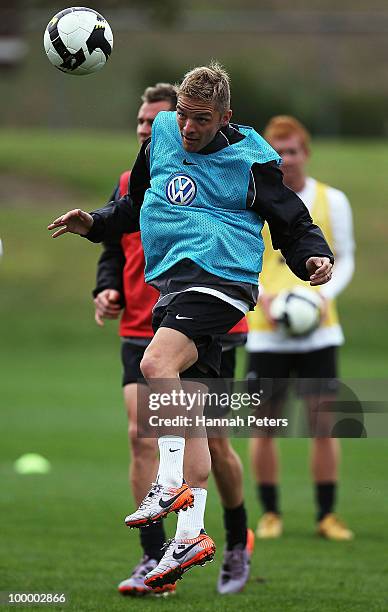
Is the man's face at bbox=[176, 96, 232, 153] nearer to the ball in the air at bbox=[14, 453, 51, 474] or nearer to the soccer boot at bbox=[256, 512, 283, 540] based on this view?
the soccer boot at bbox=[256, 512, 283, 540]

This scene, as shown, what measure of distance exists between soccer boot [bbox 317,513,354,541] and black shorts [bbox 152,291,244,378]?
10.6ft

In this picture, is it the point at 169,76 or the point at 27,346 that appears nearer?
the point at 27,346

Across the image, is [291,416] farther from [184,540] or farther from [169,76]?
[169,76]

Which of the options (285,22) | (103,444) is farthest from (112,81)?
(103,444)

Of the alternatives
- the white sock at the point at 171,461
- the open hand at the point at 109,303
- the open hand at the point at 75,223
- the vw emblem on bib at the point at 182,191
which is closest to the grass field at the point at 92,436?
the white sock at the point at 171,461

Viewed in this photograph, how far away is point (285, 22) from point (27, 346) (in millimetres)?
13725

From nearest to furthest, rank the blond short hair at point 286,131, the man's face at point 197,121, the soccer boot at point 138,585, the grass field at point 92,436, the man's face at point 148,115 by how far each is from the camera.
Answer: the man's face at point 197,121, the soccer boot at point 138,585, the man's face at point 148,115, the grass field at point 92,436, the blond short hair at point 286,131

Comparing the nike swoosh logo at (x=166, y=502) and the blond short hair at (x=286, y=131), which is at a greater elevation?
the blond short hair at (x=286, y=131)

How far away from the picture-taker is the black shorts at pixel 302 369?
8.89 metres

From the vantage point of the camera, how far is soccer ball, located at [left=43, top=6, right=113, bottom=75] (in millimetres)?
6336

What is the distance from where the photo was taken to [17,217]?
28844mm

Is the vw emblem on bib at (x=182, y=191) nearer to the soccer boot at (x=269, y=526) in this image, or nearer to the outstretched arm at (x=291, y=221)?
the outstretched arm at (x=291, y=221)

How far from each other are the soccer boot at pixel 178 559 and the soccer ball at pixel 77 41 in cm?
254

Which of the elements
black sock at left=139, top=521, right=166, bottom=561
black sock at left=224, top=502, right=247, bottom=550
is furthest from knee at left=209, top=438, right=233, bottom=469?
black sock at left=139, top=521, right=166, bottom=561
